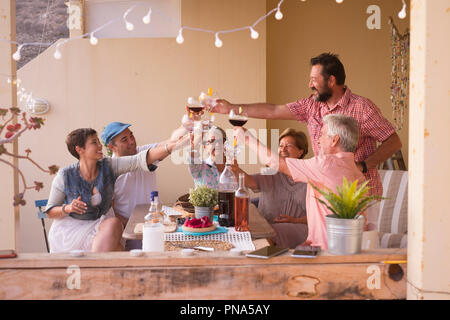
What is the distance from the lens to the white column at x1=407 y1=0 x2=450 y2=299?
142 centimetres

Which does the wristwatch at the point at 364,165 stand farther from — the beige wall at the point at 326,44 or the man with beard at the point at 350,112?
the beige wall at the point at 326,44

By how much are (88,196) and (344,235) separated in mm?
1809

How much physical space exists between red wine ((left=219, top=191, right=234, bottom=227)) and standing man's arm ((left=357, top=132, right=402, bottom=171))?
0.79m

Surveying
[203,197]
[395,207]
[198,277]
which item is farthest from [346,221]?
[395,207]

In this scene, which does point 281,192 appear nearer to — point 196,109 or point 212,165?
point 212,165

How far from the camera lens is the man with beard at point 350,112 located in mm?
2762

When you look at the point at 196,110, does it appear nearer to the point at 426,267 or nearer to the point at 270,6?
the point at 426,267

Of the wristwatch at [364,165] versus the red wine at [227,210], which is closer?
the red wine at [227,210]

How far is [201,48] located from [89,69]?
1.06 m

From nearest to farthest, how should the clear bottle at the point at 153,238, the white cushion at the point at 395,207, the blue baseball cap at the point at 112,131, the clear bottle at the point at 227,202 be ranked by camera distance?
the clear bottle at the point at 153,238, the clear bottle at the point at 227,202, the blue baseball cap at the point at 112,131, the white cushion at the point at 395,207

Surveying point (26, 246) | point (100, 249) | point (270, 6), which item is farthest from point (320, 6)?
point (26, 246)

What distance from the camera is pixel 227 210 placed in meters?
2.36

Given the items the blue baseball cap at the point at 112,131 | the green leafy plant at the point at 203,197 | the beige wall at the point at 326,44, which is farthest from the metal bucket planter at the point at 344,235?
the beige wall at the point at 326,44

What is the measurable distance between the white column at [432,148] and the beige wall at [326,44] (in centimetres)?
332
